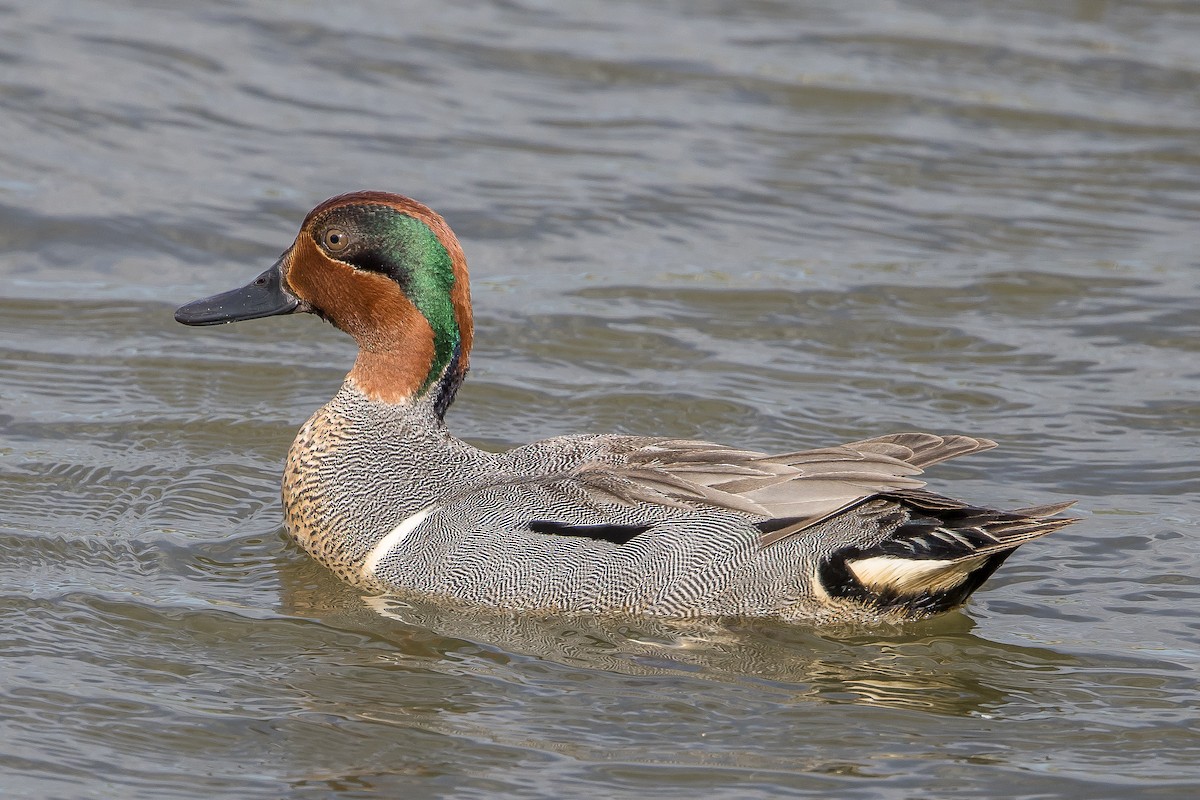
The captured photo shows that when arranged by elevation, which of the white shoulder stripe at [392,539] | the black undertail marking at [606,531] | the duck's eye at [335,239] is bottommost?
the white shoulder stripe at [392,539]

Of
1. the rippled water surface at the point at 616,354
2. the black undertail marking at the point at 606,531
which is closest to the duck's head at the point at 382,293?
the rippled water surface at the point at 616,354

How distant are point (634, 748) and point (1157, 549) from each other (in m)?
2.83

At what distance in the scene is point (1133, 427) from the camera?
860 cm

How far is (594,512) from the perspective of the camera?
6.58m

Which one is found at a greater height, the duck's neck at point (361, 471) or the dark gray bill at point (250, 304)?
the dark gray bill at point (250, 304)

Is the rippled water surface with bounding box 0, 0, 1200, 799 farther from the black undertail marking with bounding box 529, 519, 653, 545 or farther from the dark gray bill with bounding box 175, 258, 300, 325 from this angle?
the dark gray bill with bounding box 175, 258, 300, 325

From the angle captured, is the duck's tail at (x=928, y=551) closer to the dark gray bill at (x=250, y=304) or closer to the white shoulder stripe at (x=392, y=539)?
the white shoulder stripe at (x=392, y=539)

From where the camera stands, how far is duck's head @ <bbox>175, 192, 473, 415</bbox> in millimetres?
7090

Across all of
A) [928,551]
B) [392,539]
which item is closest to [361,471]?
[392,539]

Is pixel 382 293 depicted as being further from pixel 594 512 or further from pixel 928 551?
pixel 928 551

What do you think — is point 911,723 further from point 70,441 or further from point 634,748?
point 70,441

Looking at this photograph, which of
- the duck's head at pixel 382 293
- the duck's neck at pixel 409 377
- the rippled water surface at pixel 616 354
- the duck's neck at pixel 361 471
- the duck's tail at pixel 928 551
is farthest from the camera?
the duck's neck at pixel 409 377

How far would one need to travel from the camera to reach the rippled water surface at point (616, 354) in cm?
579

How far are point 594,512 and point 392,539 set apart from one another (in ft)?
2.87
